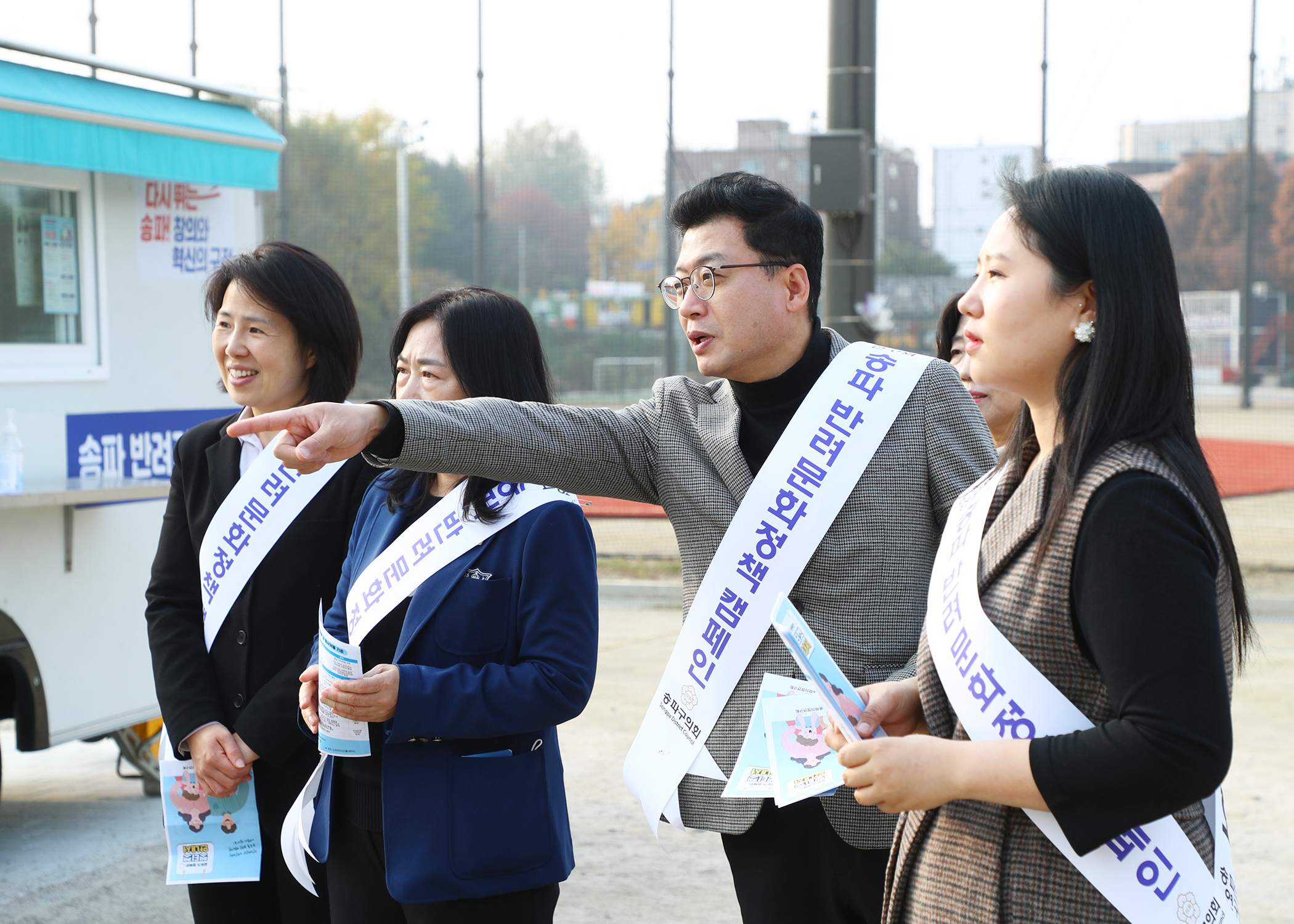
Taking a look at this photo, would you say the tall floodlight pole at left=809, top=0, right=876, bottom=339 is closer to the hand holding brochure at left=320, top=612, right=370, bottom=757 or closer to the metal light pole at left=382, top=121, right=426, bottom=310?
the hand holding brochure at left=320, top=612, right=370, bottom=757

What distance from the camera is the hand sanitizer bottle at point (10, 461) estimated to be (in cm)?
410

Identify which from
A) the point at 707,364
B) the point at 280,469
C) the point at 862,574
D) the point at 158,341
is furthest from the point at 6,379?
the point at 862,574

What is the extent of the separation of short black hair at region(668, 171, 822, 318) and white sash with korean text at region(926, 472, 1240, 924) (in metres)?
0.82

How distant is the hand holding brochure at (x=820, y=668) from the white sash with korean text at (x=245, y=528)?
1423mm

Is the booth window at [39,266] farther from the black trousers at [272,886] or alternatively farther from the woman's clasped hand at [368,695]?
the woman's clasped hand at [368,695]

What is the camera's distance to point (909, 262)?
11430 millimetres

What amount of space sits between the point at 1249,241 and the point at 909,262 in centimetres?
362

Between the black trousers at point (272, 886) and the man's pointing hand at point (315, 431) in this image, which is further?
the black trousers at point (272, 886)

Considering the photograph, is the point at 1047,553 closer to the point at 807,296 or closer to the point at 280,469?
the point at 807,296

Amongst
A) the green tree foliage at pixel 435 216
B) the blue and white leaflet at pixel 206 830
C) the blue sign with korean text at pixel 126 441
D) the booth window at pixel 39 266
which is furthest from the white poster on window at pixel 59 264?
the green tree foliage at pixel 435 216

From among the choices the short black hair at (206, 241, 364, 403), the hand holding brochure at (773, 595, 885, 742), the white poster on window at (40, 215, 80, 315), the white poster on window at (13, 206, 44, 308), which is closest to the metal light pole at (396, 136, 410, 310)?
the white poster on window at (40, 215, 80, 315)

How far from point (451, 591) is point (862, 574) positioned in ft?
2.49

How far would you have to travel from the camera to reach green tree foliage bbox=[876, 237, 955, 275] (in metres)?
11.2

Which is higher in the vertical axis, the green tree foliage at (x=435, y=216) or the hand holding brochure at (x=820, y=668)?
the green tree foliage at (x=435, y=216)
